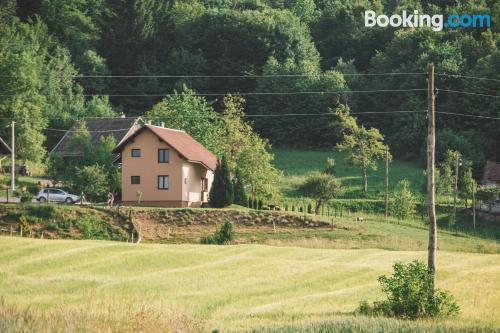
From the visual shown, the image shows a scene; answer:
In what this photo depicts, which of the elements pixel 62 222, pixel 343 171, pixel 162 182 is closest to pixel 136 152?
pixel 162 182

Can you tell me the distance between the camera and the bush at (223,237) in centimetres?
5728

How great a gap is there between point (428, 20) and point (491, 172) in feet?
144

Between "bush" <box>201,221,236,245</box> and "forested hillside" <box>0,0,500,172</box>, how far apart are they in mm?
39416

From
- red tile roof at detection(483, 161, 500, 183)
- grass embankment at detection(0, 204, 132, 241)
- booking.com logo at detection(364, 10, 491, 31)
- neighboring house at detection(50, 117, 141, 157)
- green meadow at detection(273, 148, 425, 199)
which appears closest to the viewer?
grass embankment at detection(0, 204, 132, 241)

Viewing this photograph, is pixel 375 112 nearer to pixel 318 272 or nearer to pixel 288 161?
pixel 288 161

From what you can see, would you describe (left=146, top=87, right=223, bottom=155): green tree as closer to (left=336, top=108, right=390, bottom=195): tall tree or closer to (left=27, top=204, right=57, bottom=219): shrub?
(left=336, top=108, right=390, bottom=195): tall tree

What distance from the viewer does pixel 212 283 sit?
1347 inches

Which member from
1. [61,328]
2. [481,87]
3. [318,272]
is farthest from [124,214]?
[481,87]

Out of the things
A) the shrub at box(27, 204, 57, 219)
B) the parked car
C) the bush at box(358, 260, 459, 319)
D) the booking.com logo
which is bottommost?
the bush at box(358, 260, 459, 319)

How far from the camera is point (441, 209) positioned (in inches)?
3115

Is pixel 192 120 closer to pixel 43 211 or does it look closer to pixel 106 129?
pixel 106 129

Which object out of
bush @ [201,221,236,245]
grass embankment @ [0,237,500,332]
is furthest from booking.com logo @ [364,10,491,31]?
grass embankment @ [0,237,500,332]

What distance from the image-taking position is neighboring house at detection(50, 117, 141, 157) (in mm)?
89438

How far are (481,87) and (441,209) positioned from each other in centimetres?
2937
